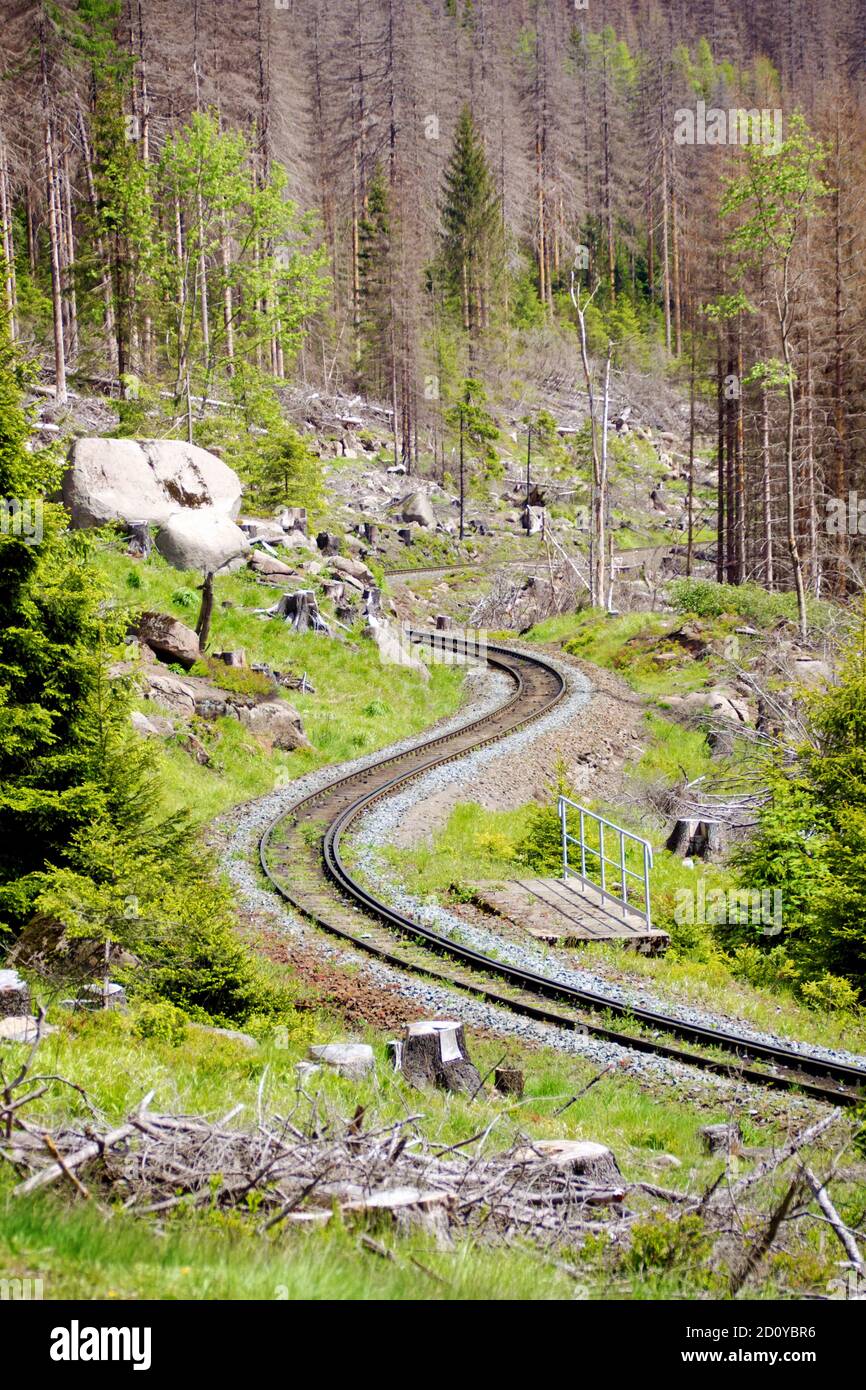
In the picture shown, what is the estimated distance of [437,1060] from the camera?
888 centimetres

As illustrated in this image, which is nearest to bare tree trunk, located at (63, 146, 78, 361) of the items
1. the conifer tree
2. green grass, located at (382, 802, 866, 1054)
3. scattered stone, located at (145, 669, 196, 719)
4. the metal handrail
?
the conifer tree

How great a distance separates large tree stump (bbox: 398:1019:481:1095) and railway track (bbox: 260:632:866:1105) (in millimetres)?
2394

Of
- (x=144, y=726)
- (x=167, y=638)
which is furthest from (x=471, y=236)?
(x=144, y=726)

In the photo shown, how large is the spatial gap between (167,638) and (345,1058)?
17.1 m

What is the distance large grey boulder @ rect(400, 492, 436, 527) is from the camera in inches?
2244

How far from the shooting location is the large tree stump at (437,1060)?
8.84m

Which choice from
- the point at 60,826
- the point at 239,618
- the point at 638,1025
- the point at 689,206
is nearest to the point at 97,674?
the point at 60,826

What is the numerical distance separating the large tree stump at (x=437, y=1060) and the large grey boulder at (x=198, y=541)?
22779mm

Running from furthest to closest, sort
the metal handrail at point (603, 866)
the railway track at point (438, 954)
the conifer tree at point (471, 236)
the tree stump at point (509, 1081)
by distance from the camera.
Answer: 1. the conifer tree at point (471, 236)
2. the metal handrail at point (603, 866)
3. the railway track at point (438, 954)
4. the tree stump at point (509, 1081)

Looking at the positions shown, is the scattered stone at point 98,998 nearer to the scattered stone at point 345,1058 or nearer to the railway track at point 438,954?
the scattered stone at point 345,1058

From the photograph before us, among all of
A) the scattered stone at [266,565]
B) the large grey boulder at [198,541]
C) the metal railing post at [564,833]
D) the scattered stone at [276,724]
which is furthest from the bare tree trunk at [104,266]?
the metal railing post at [564,833]

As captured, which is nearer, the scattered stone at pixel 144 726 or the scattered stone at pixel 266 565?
the scattered stone at pixel 144 726

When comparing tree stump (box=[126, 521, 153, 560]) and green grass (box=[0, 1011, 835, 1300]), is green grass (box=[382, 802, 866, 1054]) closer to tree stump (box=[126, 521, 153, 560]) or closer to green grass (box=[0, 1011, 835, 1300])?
green grass (box=[0, 1011, 835, 1300])
